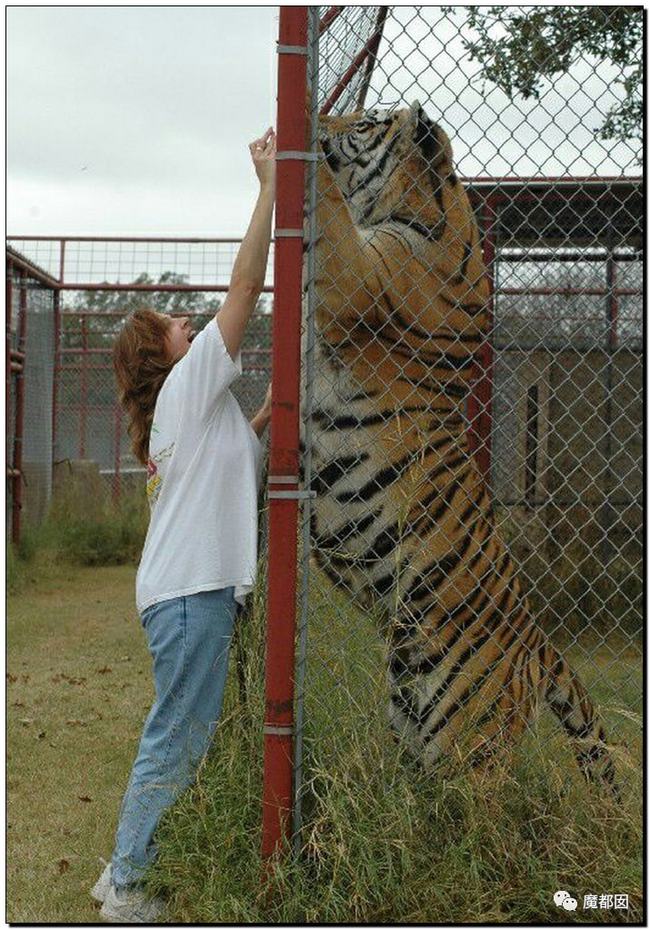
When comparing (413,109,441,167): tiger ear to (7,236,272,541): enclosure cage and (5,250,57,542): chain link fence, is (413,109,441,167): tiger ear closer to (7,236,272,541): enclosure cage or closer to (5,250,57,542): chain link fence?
(7,236,272,541): enclosure cage

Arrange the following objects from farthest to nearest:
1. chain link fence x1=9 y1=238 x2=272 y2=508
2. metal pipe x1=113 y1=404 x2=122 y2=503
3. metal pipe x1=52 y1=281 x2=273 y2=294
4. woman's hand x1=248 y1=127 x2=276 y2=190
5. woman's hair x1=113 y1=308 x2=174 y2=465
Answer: metal pipe x1=113 y1=404 x2=122 y2=503, chain link fence x1=9 y1=238 x2=272 y2=508, metal pipe x1=52 y1=281 x2=273 y2=294, woman's hair x1=113 y1=308 x2=174 y2=465, woman's hand x1=248 y1=127 x2=276 y2=190

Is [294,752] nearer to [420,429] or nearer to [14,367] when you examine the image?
[420,429]

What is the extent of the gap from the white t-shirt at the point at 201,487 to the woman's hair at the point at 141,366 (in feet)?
0.76

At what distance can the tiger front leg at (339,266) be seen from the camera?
11.6 ft

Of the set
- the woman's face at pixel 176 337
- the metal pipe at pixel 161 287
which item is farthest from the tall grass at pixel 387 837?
the metal pipe at pixel 161 287

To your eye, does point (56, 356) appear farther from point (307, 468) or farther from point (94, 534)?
point (307, 468)

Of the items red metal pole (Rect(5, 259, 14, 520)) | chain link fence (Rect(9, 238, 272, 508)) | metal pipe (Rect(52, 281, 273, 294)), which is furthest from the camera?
chain link fence (Rect(9, 238, 272, 508))

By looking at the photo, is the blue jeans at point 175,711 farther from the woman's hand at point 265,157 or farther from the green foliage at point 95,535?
the green foliage at point 95,535

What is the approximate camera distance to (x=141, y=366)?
3996mm

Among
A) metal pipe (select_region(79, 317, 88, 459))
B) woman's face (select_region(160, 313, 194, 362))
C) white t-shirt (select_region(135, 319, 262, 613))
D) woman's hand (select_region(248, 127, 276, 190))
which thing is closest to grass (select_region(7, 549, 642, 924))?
white t-shirt (select_region(135, 319, 262, 613))

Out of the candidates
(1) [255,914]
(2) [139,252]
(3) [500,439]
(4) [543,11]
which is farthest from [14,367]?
(1) [255,914]

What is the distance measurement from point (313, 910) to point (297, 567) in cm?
94

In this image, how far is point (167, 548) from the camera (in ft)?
12.1

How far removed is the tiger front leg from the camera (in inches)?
139
